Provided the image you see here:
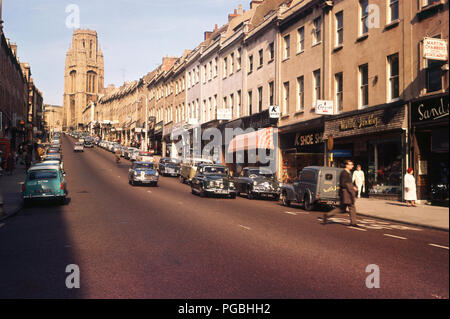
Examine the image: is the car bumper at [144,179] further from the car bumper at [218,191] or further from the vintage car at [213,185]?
the car bumper at [218,191]

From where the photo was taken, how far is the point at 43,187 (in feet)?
65.9

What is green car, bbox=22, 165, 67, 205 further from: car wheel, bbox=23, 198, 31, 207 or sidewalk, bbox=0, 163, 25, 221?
sidewalk, bbox=0, 163, 25, 221

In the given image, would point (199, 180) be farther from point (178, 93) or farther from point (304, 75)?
point (178, 93)

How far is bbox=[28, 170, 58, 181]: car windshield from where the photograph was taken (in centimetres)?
2039

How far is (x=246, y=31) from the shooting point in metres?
41.5

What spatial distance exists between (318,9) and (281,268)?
25.2 metres

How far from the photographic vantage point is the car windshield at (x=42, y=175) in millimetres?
20392

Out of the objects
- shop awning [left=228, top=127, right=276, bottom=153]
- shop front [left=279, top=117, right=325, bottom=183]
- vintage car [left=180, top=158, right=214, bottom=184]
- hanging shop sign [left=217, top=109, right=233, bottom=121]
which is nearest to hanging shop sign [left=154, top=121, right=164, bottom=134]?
hanging shop sign [left=217, top=109, right=233, bottom=121]

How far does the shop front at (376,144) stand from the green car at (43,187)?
12189 mm

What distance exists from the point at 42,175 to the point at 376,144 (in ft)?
52.7

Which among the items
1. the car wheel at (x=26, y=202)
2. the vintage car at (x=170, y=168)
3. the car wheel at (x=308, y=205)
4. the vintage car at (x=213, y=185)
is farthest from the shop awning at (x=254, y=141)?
the car wheel at (x=26, y=202)

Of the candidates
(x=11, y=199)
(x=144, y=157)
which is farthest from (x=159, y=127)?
(x=11, y=199)

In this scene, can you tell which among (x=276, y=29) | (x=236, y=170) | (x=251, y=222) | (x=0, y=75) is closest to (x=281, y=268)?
(x=251, y=222)

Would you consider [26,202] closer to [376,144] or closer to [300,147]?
[376,144]
